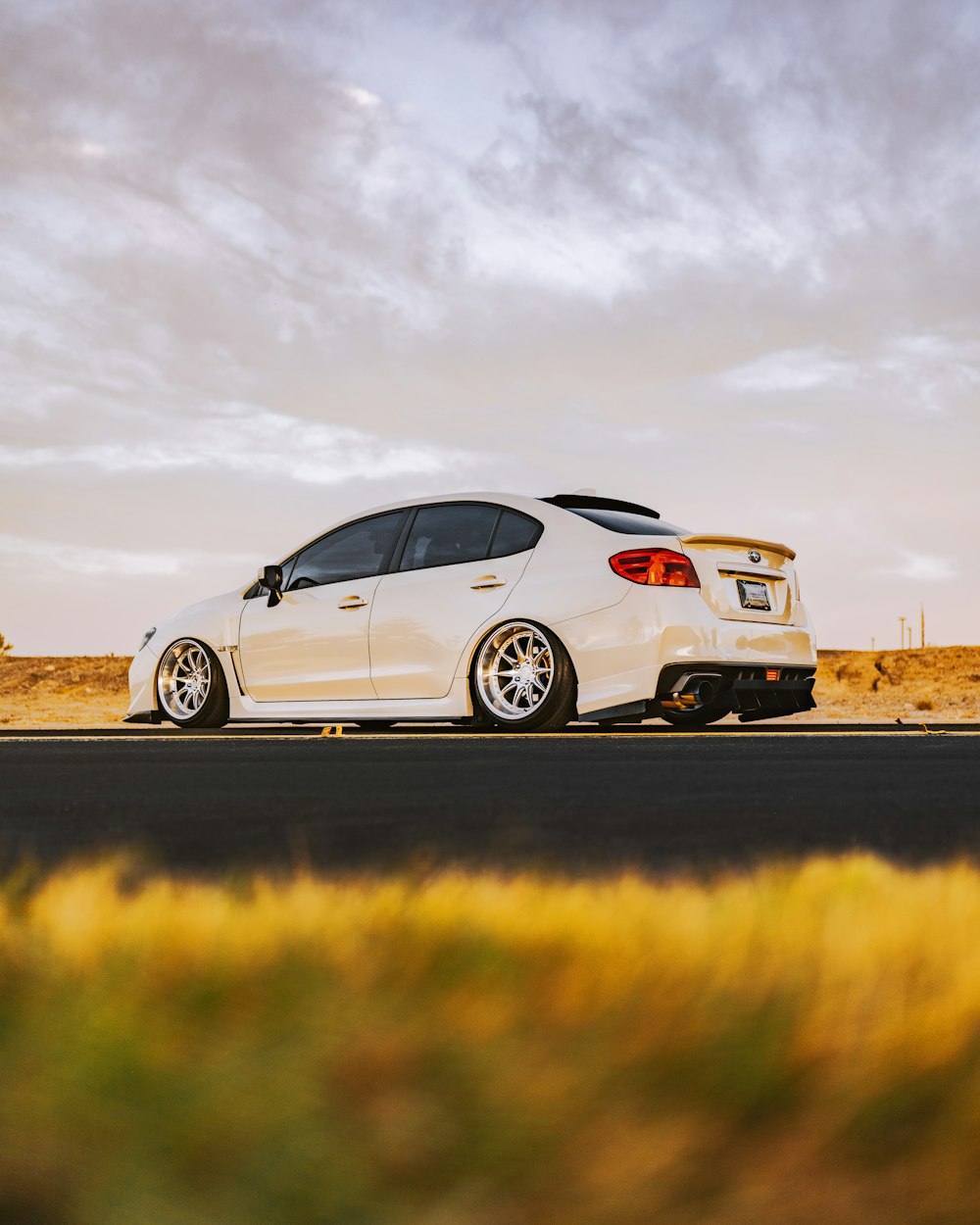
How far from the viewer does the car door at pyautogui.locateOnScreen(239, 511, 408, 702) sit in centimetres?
939

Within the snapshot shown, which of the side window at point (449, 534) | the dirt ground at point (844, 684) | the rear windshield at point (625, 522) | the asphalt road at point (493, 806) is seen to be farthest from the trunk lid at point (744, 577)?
the dirt ground at point (844, 684)

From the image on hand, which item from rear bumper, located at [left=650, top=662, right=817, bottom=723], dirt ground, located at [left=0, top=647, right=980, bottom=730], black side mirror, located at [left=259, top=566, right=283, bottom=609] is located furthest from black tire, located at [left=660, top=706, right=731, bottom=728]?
dirt ground, located at [left=0, top=647, right=980, bottom=730]

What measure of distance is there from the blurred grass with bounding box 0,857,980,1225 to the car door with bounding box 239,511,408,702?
684 cm

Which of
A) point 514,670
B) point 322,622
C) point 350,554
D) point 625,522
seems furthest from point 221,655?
point 625,522

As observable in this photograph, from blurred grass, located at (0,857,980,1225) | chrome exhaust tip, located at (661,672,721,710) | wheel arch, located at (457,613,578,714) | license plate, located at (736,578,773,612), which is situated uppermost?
license plate, located at (736,578,773,612)

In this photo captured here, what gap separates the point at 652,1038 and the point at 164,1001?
0.76 metres

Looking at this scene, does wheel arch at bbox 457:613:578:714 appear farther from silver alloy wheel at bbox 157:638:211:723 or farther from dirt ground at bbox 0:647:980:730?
dirt ground at bbox 0:647:980:730

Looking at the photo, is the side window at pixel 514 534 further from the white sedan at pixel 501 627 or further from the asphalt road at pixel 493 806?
the asphalt road at pixel 493 806

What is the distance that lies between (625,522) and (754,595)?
958mm

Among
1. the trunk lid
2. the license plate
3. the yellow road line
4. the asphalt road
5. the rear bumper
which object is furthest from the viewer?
the license plate

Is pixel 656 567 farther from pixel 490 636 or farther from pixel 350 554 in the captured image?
pixel 350 554

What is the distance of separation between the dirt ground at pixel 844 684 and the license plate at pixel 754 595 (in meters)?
12.2

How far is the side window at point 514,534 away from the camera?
351 inches

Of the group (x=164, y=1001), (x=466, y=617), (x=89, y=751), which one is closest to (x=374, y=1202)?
(x=164, y=1001)
